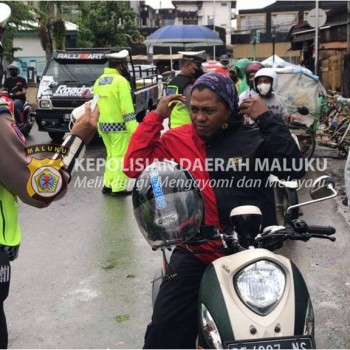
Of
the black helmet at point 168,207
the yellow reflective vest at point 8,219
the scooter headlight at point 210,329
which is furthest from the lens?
the yellow reflective vest at point 8,219

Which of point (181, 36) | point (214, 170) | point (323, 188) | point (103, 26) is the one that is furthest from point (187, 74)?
point (103, 26)

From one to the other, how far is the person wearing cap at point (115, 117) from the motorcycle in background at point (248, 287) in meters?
5.88

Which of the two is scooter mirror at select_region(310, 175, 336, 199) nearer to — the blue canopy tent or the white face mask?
the white face mask

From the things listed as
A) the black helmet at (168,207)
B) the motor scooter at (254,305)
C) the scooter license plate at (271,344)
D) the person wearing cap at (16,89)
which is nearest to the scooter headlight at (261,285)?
the motor scooter at (254,305)

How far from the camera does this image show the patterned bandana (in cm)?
284

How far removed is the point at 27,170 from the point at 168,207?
596 mm

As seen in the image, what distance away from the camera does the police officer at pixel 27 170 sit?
7.60 feet

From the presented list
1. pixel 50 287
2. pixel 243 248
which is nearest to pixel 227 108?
pixel 243 248

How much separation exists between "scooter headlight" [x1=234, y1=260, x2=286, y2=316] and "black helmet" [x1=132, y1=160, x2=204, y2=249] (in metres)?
0.33

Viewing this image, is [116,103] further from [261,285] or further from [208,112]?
[261,285]

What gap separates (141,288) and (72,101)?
804 centimetres

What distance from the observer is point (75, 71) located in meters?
13.0

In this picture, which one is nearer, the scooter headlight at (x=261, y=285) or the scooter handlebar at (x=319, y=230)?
the scooter headlight at (x=261, y=285)

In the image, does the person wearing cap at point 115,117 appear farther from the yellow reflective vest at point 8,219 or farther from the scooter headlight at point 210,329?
the scooter headlight at point 210,329
